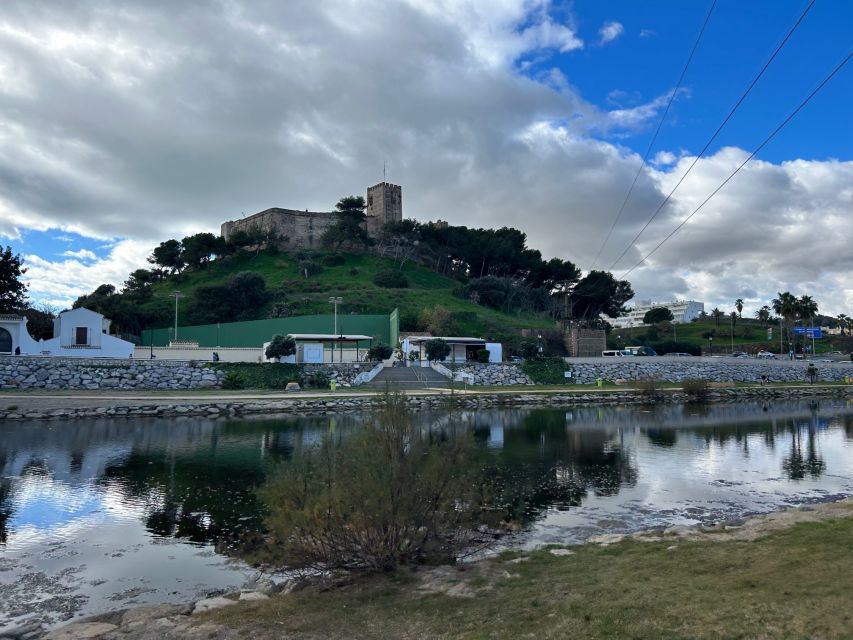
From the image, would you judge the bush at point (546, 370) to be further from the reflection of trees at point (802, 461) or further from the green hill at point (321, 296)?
the reflection of trees at point (802, 461)

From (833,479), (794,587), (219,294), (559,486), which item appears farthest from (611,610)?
(219,294)

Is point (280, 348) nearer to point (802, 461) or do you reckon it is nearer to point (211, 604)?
point (802, 461)

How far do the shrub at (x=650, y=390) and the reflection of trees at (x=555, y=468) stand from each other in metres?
19.0

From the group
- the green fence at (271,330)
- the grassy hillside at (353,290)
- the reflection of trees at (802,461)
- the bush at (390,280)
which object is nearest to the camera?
the reflection of trees at (802,461)

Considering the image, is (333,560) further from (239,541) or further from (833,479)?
(833,479)

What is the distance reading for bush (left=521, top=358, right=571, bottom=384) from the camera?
166 feet

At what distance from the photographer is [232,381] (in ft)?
137

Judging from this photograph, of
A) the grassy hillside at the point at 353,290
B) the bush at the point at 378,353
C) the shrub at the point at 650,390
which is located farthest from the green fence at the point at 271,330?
the shrub at the point at 650,390

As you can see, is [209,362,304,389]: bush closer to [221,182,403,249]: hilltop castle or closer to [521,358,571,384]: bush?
[521,358,571,384]: bush

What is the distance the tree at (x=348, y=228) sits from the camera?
98.4 m

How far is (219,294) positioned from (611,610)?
67.5 meters

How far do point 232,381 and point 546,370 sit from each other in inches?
1018

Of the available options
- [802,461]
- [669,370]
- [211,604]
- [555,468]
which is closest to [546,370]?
[669,370]

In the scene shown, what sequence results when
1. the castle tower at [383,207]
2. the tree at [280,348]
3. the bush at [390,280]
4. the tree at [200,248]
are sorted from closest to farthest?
1. the tree at [280,348]
2. the bush at [390,280]
3. the tree at [200,248]
4. the castle tower at [383,207]
